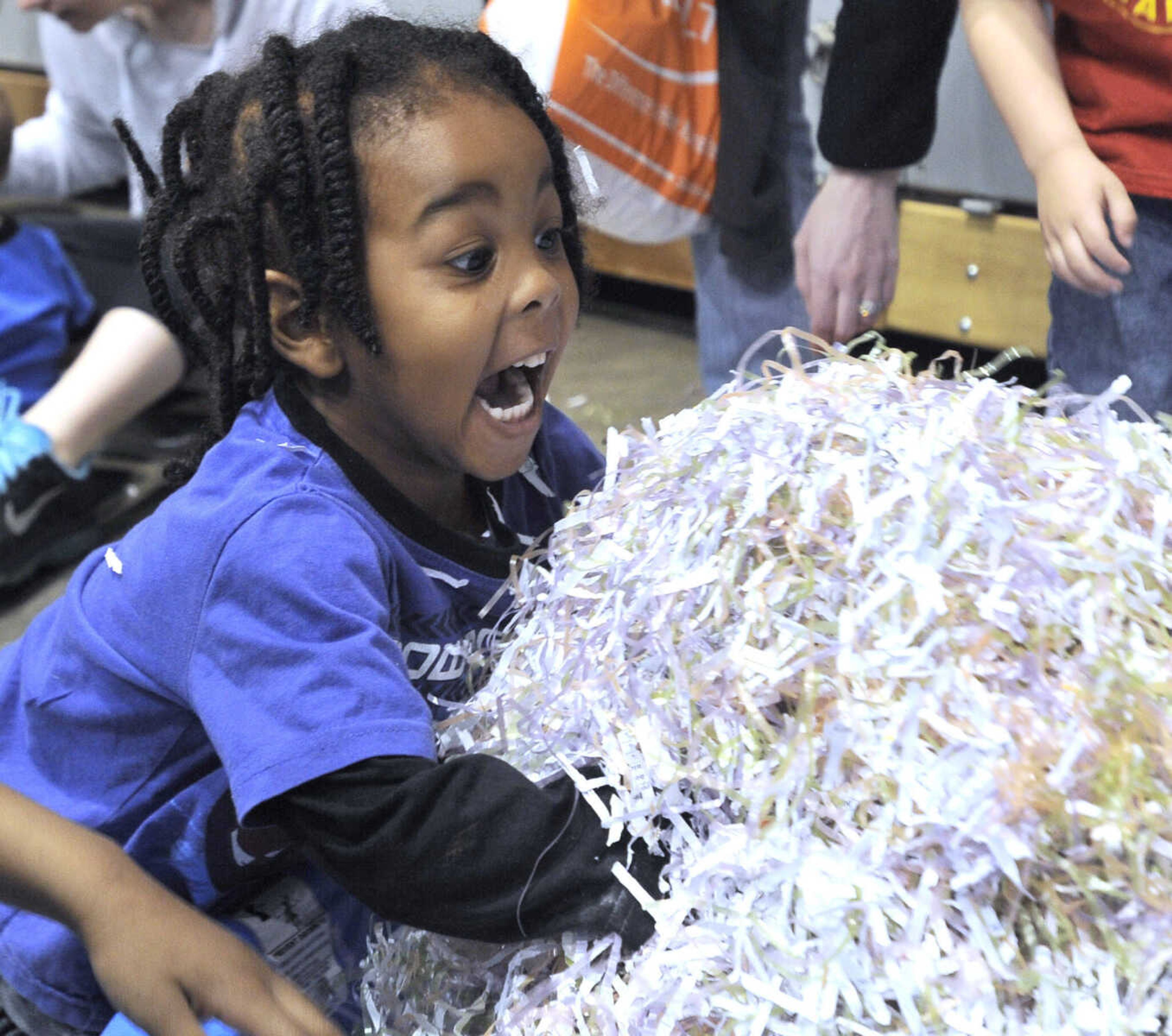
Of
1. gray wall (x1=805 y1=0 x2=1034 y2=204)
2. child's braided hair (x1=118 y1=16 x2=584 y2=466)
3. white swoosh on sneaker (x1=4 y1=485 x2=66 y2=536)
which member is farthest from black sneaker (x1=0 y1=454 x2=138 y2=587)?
gray wall (x1=805 y1=0 x2=1034 y2=204)

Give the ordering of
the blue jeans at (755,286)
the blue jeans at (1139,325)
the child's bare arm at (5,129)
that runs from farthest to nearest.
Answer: the child's bare arm at (5,129) < the blue jeans at (755,286) < the blue jeans at (1139,325)

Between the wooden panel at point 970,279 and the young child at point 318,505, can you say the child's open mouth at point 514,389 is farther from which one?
the wooden panel at point 970,279

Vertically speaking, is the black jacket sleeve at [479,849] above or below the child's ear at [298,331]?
below

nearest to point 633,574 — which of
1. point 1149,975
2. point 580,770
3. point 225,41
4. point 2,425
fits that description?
point 580,770

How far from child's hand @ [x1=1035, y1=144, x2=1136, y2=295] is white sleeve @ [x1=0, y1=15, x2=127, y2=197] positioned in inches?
63.8

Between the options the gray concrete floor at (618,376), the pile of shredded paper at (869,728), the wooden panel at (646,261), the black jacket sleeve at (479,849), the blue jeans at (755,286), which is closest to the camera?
the pile of shredded paper at (869,728)

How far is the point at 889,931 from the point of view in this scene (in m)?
0.66

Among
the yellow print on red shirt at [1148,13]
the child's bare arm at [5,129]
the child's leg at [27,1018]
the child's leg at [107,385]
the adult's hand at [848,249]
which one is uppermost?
the yellow print on red shirt at [1148,13]

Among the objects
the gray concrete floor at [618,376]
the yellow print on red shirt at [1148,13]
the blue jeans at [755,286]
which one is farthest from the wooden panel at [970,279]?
the yellow print on red shirt at [1148,13]

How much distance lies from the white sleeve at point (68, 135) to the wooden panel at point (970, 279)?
84cm

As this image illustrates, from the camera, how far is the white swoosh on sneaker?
7.33ft

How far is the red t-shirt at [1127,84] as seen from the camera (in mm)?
1155

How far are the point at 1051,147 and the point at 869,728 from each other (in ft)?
2.23

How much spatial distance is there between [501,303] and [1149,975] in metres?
0.56
